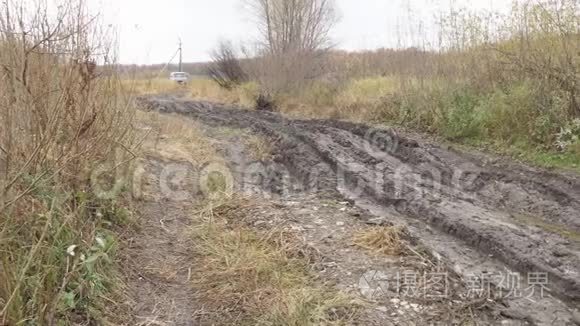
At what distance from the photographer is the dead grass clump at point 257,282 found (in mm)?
2852

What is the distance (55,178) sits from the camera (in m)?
2.99

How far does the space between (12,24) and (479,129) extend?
5866mm

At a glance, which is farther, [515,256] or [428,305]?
[515,256]

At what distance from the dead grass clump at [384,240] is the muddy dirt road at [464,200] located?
0.19m

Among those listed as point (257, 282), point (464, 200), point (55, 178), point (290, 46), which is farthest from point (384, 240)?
point (290, 46)

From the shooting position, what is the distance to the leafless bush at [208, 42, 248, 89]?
17156mm

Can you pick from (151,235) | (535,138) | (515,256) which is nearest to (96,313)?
(151,235)

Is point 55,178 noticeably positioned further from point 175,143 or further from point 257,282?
point 175,143

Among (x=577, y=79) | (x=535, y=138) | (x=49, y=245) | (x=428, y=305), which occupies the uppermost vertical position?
(x=577, y=79)

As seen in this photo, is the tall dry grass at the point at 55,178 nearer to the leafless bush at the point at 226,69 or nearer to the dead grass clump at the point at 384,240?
the dead grass clump at the point at 384,240

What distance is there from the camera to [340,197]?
5031mm

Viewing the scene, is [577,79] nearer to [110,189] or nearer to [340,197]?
[340,197]

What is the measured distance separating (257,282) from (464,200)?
240cm

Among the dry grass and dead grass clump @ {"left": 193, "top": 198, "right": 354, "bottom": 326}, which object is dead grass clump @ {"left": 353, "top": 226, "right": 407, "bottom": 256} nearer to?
dead grass clump @ {"left": 193, "top": 198, "right": 354, "bottom": 326}
